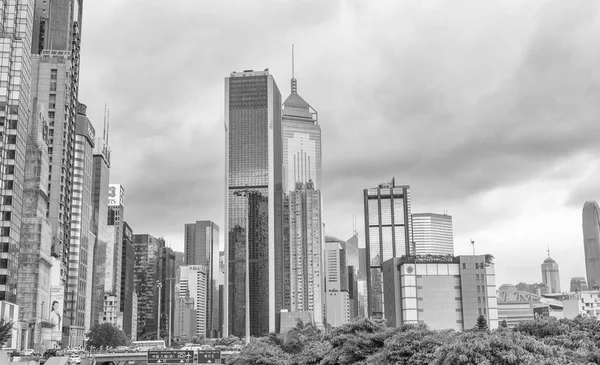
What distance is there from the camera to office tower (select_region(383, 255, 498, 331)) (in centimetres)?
19025

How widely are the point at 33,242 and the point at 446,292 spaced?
114 m

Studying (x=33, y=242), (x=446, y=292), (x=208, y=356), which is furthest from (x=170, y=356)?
(x=446, y=292)

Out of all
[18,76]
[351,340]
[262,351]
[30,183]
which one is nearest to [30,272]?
[30,183]

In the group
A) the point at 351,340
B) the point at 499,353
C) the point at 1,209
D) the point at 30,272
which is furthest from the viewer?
the point at 30,272

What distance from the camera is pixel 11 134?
6526 inches

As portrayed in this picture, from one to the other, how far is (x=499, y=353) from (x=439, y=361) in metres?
5.09

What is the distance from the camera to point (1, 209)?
159 metres

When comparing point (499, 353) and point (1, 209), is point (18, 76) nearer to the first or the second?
point (1, 209)

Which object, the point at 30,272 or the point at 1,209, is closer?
the point at 1,209

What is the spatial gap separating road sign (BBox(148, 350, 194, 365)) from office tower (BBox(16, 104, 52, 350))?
8697 centimetres

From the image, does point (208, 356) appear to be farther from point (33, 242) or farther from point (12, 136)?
point (33, 242)

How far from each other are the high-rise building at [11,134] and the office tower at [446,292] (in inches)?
3946

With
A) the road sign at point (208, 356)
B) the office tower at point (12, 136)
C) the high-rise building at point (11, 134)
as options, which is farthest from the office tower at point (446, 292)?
the high-rise building at point (11, 134)

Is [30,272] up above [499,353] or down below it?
above
